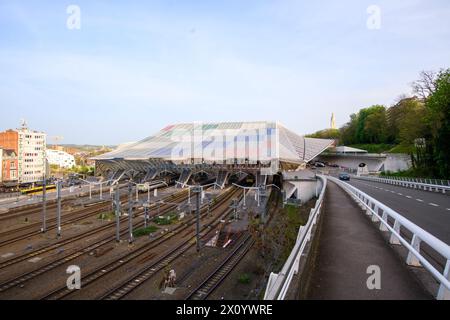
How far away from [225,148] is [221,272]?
3658 centimetres

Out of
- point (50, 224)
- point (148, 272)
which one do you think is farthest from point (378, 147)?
point (148, 272)

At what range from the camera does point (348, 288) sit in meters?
4.97

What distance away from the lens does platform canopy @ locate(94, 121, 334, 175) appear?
157 feet

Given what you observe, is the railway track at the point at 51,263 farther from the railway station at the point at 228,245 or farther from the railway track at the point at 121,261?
the railway track at the point at 121,261

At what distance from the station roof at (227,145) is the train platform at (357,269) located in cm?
3604

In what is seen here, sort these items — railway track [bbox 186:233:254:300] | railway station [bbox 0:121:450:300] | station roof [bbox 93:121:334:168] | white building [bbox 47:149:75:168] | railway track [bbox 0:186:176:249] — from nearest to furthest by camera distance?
railway station [bbox 0:121:450:300]
railway track [bbox 186:233:254:300]
railway track [bbox 0:186:176:249]
station roof [bbox 93:121:334:168]
white building [bbox 47:149:75:168]

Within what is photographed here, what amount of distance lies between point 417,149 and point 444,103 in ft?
56.0

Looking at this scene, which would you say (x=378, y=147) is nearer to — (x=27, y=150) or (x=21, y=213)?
(x=21, y=213)

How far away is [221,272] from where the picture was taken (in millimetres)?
16719

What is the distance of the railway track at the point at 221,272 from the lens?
14086 mm

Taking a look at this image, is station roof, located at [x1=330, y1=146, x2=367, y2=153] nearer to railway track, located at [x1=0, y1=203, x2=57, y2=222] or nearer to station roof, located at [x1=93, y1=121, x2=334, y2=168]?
station roof, located at [x1=93, y1=121, x2=334, y2=168]

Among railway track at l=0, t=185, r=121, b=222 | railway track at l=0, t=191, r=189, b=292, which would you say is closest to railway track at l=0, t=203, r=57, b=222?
railway track at l=0, t=185, r=121, b=222

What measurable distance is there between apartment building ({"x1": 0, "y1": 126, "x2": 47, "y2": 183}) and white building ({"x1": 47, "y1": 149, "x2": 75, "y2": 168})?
1956 inches
